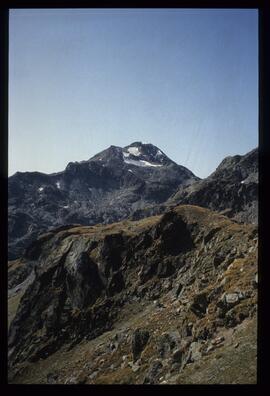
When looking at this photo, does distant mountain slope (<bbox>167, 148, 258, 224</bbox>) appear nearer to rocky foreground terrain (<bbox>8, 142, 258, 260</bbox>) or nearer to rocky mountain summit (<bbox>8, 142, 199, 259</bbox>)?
rocky foreground terrain (<bbox>8, 142, 258, 260</bbox>)

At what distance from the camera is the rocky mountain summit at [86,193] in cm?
12975

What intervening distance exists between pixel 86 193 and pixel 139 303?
14562cm

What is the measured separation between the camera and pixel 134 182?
6870 inches

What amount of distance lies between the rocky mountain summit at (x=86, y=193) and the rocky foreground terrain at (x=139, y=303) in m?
78.3

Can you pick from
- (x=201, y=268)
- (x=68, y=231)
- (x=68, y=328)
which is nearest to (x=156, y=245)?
(x=201, y=268)

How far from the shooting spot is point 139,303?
27.7 metres

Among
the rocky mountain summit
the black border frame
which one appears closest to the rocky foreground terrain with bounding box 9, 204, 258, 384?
the black border frame

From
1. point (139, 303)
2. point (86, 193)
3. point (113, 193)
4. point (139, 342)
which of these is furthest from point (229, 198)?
point (86, 193)

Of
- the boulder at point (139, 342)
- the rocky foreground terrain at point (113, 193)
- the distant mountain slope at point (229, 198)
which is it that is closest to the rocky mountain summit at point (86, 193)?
the rocky foreground terrain at point (113, 193)
